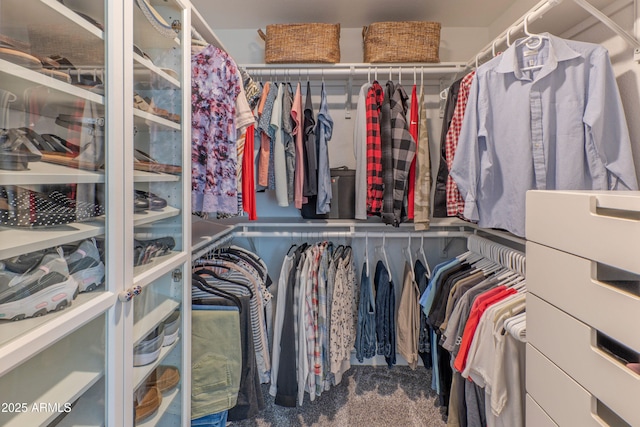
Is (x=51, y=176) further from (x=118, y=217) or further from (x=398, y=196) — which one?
(x=398, y=196)

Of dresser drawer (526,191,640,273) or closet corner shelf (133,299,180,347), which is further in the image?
closet corner shelf (133,299,180,347)

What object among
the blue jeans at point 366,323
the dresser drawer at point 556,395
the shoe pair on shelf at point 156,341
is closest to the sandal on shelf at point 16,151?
the shoe pair on shelf at point 156,341

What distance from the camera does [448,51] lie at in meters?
2.36

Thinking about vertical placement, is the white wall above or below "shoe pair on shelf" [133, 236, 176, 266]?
above

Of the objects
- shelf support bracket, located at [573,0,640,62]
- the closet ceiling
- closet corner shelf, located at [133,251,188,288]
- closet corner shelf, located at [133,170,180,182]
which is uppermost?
the closet ceiling

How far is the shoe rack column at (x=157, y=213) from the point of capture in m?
0.91

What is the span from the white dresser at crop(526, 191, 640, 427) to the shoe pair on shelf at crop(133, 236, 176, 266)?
1.12 meters

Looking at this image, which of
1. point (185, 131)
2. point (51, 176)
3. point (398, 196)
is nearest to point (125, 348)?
point (51, 176)

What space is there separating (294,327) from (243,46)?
194cm

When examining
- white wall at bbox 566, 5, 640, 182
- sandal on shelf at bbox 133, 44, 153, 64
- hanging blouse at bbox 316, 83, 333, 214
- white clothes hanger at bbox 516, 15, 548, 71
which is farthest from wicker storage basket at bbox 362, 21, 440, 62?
sandal on shelf at bbox 133, 44, 153, 64

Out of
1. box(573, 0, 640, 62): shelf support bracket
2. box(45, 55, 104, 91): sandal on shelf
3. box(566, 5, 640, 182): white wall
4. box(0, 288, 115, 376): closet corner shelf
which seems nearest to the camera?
box(0, 288, 115, 376): closet corner shelf

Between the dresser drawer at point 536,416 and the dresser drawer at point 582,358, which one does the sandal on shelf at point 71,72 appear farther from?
the dresser drawer at point 536,416

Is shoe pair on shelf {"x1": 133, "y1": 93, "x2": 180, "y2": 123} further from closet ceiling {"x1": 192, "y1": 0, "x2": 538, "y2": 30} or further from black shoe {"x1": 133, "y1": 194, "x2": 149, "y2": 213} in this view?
closet ceiling {"x1": 192, "y1": 0, "x2": 538, "y2": 30}

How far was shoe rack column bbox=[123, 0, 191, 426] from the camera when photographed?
2.98 feet
